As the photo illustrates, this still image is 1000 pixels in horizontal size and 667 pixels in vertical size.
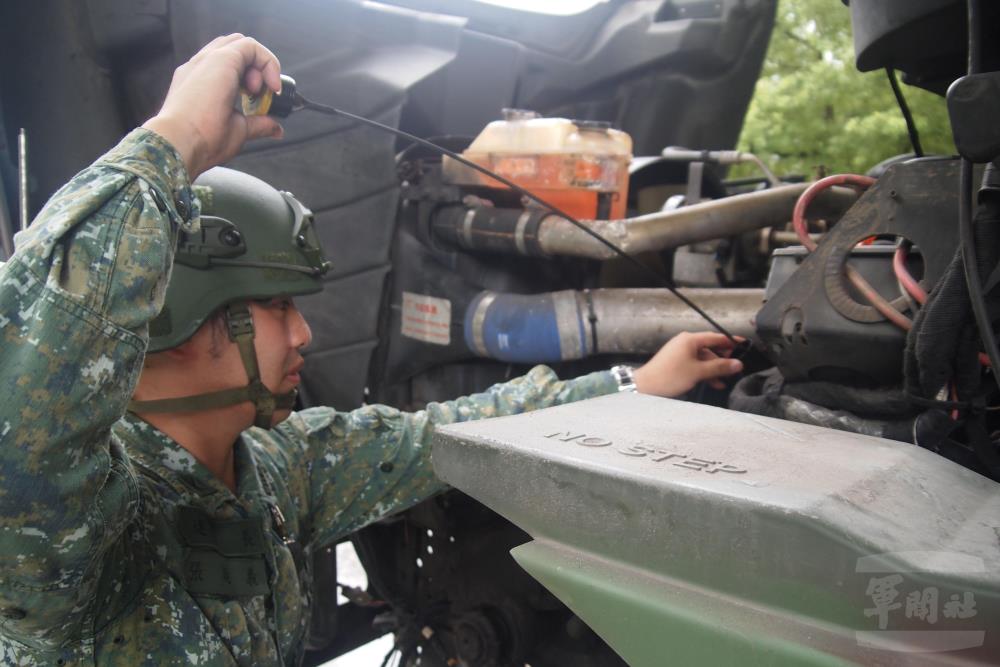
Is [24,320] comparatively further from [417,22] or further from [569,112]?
[569,112]

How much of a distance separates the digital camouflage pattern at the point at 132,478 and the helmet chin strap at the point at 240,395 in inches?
2.2

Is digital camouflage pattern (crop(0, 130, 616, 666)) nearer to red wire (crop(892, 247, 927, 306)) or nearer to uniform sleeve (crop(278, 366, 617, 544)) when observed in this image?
uniform sleeve (crop(278, 366, 617, 544))

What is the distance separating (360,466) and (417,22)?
4.49 feet

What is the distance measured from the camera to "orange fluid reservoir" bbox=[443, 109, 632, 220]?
2.16m

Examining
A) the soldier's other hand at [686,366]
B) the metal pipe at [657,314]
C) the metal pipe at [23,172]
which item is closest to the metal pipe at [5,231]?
the metal pipe at [23,172]

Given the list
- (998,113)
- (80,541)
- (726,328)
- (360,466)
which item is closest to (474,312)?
(360,466)

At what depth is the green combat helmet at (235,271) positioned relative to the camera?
1.46 metres

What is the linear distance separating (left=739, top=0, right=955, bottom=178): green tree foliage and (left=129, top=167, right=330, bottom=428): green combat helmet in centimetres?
668

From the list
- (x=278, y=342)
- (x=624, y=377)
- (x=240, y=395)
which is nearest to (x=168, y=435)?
(x=240, y=395)

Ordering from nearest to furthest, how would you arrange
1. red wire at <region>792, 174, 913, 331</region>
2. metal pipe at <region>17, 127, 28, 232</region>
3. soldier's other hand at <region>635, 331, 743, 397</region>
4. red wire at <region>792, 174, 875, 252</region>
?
red wire at <region>792, 174, 913, 331</region> < red wire at <region>792, 174, 875, 252</region> < soldier's other hand at <region>635, 331, 743, 397</region> < metal pipe at <region>17, 127, 28, 232</region>

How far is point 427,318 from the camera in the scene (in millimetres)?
2375

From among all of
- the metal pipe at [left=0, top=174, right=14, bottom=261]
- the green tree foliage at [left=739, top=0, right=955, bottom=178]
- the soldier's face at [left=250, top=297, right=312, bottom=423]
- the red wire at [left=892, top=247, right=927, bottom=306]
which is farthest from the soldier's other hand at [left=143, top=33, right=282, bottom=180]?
the green tree foliage at [left=739, top=0, right=955, bottom=178]

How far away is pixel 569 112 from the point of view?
3.41 m

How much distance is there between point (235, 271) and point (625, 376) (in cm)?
87
